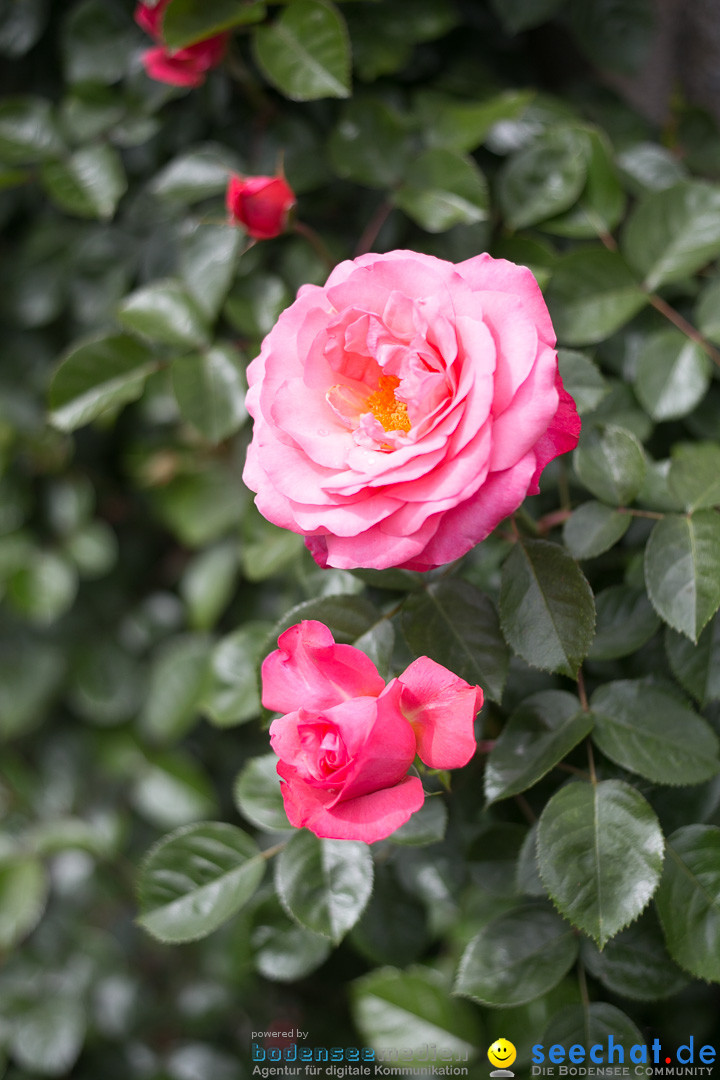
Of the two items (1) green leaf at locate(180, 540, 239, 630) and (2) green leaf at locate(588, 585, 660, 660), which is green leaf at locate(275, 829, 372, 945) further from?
(1) green leaf at locate(180, 540, 239, 630)

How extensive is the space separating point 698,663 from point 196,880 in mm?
430

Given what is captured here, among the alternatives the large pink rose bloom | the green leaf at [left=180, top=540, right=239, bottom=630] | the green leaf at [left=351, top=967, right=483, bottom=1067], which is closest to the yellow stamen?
the large pink rose bloom

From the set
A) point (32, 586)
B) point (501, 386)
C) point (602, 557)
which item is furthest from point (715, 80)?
point (32, 586)

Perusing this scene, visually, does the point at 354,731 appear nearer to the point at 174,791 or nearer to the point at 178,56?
the point at 178,56

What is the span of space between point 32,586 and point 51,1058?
62cm

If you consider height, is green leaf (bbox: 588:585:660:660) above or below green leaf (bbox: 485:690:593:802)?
above

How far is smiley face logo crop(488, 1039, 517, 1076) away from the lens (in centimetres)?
64

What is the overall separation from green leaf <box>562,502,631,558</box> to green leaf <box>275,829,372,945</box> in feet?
0.93

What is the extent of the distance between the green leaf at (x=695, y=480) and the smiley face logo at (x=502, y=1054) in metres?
0.47

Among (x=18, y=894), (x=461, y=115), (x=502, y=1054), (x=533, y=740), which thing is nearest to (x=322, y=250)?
(x=461, y=115)

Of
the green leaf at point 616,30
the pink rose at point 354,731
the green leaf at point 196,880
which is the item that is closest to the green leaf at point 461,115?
the green leaf at point 616,30

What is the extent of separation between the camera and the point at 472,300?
43cm

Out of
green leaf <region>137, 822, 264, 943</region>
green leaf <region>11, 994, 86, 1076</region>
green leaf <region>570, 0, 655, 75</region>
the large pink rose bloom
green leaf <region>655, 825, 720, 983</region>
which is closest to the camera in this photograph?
the large pink rose bloom

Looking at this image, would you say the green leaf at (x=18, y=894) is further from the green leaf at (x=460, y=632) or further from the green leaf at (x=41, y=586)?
the green leaf at (x=460, y=632)
